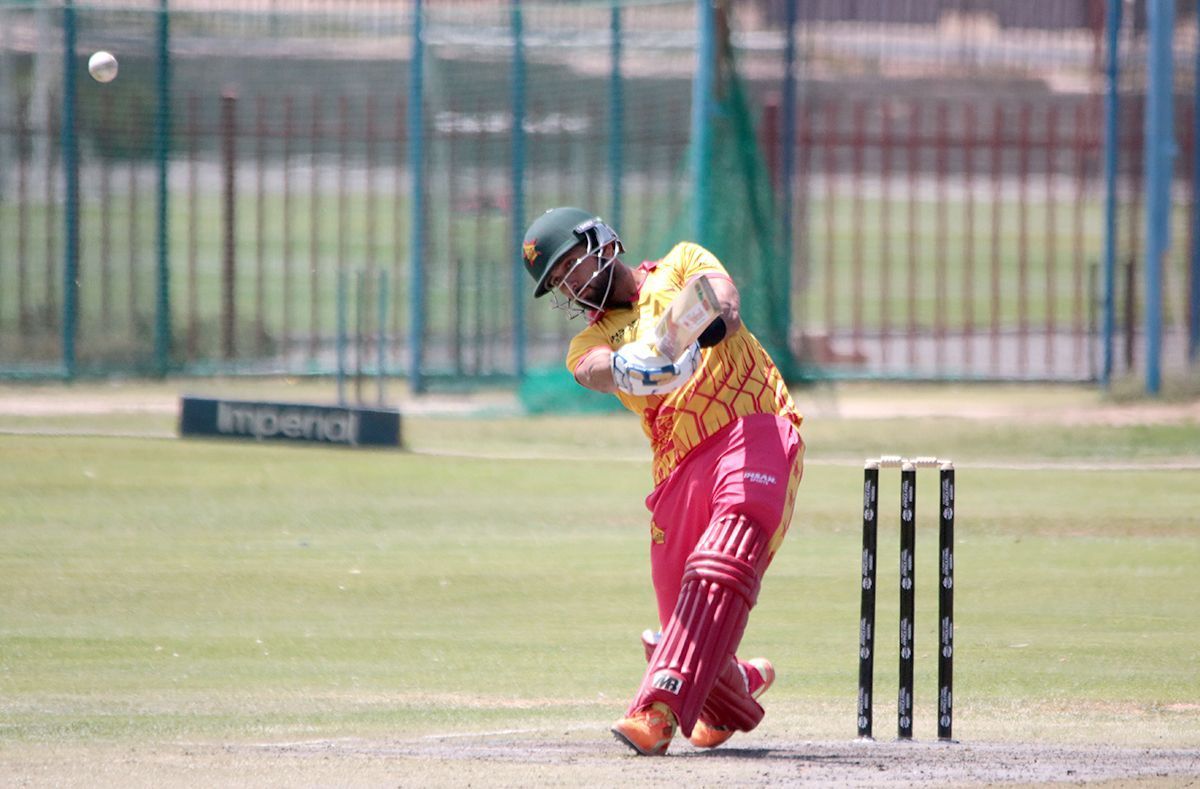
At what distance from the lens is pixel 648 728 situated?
6.38 metres

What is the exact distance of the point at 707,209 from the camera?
17.9 m

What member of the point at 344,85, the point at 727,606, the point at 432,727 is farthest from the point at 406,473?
the point at 344,85

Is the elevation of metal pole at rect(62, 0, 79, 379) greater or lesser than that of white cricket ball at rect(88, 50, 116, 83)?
lesser

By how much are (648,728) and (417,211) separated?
536 inches

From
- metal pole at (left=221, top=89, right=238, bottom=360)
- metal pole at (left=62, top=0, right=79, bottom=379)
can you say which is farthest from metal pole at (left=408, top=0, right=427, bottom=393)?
metal pole at (left=62, top=0, right=79, bottom=379)

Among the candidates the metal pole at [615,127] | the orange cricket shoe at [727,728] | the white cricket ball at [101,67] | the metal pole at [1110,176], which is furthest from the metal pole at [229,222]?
the orange cricket shoe at [727,728]

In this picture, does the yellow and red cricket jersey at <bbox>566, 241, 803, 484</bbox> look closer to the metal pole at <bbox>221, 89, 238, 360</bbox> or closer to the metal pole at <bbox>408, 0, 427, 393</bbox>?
the metal pole at <bbox>408, 0, 427, 393</bbox>

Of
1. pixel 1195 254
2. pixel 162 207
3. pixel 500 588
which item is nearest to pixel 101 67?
pixel 162 207

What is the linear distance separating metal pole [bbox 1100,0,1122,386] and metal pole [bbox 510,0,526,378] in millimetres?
5654

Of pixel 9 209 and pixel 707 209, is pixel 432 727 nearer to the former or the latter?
pixel 707 209

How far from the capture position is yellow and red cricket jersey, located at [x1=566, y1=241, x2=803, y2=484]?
21.9 feet

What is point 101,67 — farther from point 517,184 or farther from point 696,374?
point 696,374

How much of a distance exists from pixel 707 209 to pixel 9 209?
11.4 metres

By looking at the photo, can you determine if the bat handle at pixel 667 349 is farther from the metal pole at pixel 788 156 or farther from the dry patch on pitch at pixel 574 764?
the metal pole at pixel 788 156
